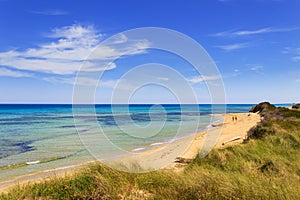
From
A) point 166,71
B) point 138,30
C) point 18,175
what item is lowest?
point 18,175

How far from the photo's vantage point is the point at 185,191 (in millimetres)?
5332

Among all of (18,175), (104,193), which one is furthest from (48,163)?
(104,193)

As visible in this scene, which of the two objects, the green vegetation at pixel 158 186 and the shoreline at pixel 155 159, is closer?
the green vegetation at pixel 158 186

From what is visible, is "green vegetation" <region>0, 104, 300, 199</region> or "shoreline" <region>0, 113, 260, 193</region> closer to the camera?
"green vegetation" <region>0, 104, 300, 199</region>

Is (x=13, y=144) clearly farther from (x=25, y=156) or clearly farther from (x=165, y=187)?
(x=165, y=187)

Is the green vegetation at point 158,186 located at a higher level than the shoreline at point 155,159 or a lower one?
higher

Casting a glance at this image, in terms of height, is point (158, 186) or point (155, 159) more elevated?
point (158, 186)

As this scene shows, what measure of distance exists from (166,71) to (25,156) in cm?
980

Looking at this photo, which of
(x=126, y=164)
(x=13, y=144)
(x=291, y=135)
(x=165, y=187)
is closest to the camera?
(x=165, y=187)

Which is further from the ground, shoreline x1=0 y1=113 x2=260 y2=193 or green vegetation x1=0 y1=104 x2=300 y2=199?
green vegetation x1=0 y1=104 x2=300 y2=199

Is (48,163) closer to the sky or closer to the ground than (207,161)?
closer to the ground

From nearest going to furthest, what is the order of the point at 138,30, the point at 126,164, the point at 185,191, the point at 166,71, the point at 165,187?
the point at 185,191, the point at 165,187, the point at 126,164, the point at 138,30, the point at 166,71

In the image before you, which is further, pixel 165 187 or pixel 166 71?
pixel 166 71

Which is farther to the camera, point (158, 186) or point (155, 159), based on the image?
point (155, 159)
